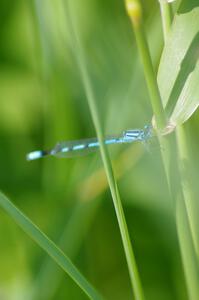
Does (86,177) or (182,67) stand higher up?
(182,67)

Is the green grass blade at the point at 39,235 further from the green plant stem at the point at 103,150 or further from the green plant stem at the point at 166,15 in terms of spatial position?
the green plant stem at the point at 166,15

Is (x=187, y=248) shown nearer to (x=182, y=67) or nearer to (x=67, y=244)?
(x=182, y=67)

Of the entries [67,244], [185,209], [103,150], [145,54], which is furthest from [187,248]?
[67,244]

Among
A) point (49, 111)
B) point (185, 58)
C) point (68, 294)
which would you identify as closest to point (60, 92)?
point (49, 111)

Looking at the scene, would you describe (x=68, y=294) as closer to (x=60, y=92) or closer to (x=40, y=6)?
(x=60, y=92)

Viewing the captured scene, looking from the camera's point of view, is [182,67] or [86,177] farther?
[86,177]

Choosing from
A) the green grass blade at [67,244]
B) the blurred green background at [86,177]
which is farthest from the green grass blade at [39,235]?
the green grass blade at [67,244]


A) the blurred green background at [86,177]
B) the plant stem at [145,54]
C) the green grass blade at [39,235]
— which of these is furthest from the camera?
the blurred green background at [86,177]
